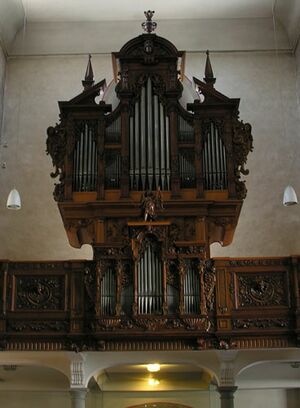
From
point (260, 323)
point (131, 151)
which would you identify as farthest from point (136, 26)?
point (260, 323)

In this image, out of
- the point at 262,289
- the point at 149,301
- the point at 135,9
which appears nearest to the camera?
the point at 149,301

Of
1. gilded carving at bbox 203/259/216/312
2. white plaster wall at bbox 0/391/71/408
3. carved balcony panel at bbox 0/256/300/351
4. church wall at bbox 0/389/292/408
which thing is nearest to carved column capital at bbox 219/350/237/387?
carved balcony panel at bbox 0/256/300/351

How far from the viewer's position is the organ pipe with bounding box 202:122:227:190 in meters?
16.4

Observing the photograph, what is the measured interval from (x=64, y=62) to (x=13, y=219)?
203 inches

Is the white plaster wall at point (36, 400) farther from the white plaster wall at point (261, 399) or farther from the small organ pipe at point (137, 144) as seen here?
the small organ pipe at point (137, 144)

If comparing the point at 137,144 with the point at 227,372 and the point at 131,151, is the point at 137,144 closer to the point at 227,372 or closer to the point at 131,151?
the point at 131,151

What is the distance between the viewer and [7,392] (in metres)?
21.0

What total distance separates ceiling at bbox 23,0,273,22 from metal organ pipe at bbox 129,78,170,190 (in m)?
5.01

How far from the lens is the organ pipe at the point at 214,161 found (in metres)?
16.4

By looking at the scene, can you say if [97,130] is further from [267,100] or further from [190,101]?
[267,100]

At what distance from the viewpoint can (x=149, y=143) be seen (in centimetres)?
1673

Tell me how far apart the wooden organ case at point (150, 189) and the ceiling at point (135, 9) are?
4.01 m

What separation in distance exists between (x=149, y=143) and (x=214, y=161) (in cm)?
157

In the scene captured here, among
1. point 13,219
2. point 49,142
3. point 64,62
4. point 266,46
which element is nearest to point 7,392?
point 13,219
